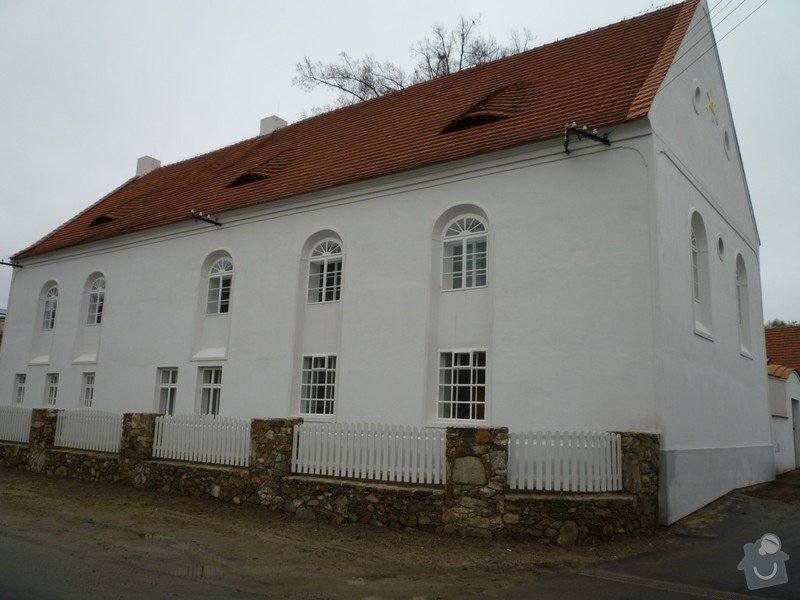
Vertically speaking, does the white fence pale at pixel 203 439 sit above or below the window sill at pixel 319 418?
below

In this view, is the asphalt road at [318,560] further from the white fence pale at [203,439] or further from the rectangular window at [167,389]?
the rectangular window at [167,389]

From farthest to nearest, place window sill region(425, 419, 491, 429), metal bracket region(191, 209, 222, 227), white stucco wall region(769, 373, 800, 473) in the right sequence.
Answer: white stucco wall region(769, 373, 800, 473) → metal bracket region(191, 209, 222, 227) → window sill region(425, 419, 491, 429)

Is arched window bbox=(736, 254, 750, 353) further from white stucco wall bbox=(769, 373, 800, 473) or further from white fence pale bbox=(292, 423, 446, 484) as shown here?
white fence pale bbox=(292, 423, 446, 484)

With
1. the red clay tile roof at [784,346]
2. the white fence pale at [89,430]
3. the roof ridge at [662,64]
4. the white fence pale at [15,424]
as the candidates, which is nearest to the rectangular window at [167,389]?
the white fence pale at [89,430]

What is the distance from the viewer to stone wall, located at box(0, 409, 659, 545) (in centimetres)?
1022

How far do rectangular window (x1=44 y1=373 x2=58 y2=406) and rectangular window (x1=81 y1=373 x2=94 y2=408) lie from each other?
188 cm

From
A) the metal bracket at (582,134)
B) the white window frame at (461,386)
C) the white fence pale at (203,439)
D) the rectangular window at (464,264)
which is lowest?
the white fence pale at (203,439)

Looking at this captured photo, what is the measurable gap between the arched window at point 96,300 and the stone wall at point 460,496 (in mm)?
11191

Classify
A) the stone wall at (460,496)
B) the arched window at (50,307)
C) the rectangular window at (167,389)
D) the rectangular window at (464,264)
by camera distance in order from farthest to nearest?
the arched window at (50,307) < the rectangular window at (167,389) < the rectangular window at (464,264) < the stone wall at (460,496)

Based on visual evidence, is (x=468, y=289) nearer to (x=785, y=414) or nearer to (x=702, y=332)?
(x=702, y=332)

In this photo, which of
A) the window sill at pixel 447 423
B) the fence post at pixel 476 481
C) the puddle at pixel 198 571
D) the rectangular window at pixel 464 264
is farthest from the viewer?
the rectangular window at pixel 464 264

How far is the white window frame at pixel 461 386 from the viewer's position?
14.0 m

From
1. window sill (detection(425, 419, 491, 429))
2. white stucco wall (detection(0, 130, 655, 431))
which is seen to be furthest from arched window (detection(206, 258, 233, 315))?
window sill (detection(425, 419, 491, 429))

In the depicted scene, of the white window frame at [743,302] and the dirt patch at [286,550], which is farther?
the white window frame at [743,302]
